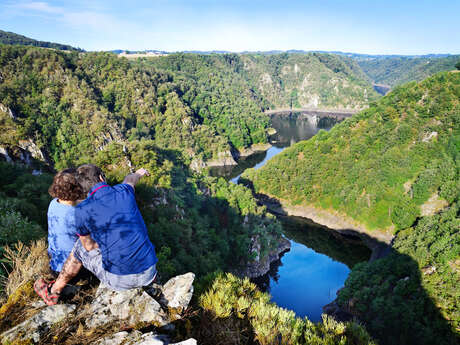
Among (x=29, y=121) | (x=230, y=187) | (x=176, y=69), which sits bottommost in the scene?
(x=230, y=187)

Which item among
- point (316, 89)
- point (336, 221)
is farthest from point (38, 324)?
point (316, 89)

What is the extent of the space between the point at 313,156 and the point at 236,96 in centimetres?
8398

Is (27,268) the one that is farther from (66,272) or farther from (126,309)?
(126,309)

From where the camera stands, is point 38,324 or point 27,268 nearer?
point 38,324

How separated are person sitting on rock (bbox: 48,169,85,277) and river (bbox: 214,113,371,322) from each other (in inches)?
845

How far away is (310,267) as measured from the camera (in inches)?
1378

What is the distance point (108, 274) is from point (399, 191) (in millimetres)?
42760

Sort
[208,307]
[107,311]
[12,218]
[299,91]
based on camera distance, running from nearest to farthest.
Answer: [107,311]
[208,307]
[12,218]
[299,91]

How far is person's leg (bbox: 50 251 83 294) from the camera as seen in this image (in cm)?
420

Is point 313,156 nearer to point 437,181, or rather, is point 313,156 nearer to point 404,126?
point 404,126

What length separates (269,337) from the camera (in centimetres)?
498

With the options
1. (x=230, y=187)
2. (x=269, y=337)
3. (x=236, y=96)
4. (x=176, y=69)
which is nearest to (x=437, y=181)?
(x=230, y=187)

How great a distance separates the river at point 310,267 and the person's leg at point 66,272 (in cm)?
2158

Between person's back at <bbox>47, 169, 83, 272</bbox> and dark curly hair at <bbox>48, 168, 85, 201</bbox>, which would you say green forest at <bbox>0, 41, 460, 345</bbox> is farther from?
dark curly hair at <bbox>48, 168, 85, 201</bbox>
